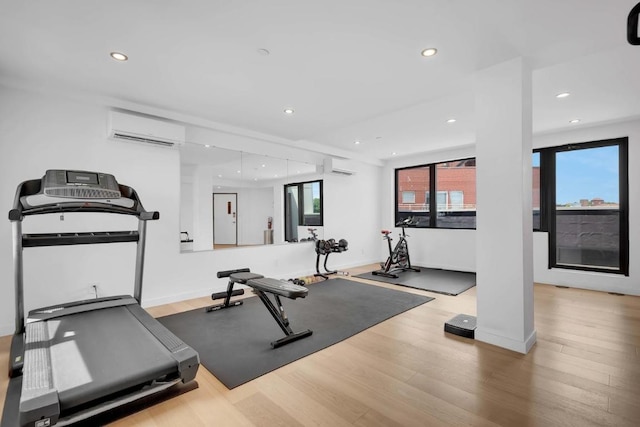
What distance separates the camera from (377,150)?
6.19m

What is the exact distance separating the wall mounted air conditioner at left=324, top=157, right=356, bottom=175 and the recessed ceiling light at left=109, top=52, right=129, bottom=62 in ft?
12.7

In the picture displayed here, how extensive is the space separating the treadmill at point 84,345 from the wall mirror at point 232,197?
131cm

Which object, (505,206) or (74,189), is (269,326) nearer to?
(74,189)

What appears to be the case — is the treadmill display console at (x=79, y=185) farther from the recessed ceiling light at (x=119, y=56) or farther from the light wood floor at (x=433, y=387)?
the light wood floor at (x=433, y=387)

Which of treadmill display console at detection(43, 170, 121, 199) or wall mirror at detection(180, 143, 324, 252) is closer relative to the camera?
treadmill display console at detection(43, 170, 121, 199)

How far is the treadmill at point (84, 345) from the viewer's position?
1541 millimetres

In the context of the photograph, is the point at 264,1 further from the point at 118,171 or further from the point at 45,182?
the point at 118,171

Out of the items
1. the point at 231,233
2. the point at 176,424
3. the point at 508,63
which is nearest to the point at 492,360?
the point at 176,424

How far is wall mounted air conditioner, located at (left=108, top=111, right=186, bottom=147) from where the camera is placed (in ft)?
10.7

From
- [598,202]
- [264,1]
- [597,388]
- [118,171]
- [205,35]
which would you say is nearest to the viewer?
[264,1]

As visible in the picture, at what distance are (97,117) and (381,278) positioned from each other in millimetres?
4878

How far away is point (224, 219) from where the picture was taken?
465 centimetres

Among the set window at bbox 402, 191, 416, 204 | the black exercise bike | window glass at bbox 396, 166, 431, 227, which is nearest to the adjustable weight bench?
the black exercise bike

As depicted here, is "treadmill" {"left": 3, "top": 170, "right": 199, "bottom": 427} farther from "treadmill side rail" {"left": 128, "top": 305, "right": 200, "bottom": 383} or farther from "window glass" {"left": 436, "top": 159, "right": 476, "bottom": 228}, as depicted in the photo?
"window glass" {"left": 436, "top": 159, "right": 476, "bottom": 228}
